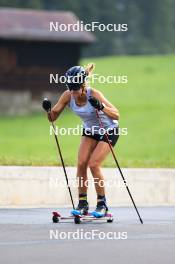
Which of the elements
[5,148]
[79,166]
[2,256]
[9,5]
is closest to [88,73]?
[79,166]

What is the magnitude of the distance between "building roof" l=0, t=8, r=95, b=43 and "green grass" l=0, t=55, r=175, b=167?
404cm

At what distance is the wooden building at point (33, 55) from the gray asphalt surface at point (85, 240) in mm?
43236

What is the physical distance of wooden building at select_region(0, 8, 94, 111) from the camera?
58.0 meters

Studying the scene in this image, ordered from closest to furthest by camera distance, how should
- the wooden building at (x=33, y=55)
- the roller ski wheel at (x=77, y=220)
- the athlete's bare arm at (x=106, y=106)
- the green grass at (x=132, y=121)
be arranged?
the athlete's bare arm at (x=106, y=106), the roller ski wheel at (x=77, y=220), the green grass at (x=132, y=121), the wooden building at (x=33, y=55)

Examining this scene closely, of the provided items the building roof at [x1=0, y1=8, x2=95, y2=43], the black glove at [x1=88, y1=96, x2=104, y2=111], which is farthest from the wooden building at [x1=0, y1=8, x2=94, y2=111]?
the black glove at [x1=88, y1=96, x2=104, y2=111]

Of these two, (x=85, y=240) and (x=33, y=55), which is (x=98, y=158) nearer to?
(x=85, y=240)

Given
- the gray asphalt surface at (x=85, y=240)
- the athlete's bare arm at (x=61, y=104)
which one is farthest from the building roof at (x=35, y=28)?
the athlete's bare arm at (x=61, y=104)

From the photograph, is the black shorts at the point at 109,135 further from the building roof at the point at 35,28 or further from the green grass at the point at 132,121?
the building roof at the point at 35,28

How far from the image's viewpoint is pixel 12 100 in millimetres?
57719

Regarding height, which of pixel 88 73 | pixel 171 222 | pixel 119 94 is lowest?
pixel 119 94

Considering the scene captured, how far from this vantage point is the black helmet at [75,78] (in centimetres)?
1287

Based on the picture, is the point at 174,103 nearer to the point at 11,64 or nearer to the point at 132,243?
the point at 11,64

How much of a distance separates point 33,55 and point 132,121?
21.6 ft

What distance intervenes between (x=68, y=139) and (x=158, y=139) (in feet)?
14.6
